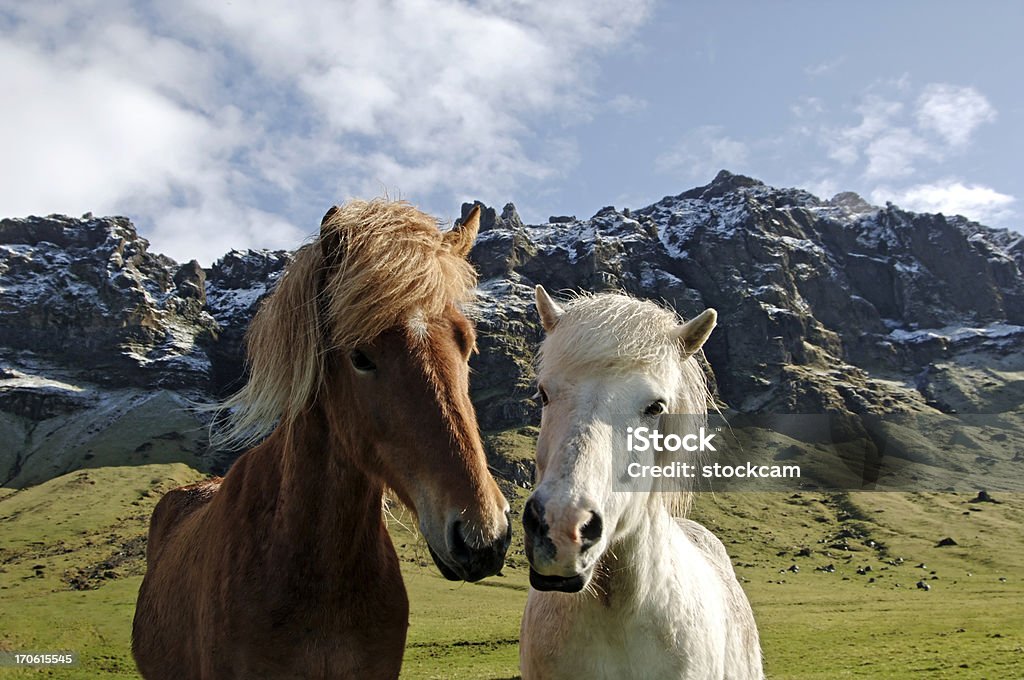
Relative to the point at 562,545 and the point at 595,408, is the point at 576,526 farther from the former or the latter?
the point at 595,408

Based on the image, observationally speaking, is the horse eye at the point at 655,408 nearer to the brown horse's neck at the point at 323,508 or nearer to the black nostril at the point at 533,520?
the black nostril at the point at 533,520

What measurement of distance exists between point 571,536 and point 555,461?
1.60 feet

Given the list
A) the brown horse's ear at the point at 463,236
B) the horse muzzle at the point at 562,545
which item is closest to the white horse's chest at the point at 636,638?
the horse muzzle at the point at 562,545

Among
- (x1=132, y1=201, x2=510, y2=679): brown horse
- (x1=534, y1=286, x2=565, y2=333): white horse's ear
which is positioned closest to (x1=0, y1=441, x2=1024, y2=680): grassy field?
(x1=132, y1=201, x2=510, y2=679): brown horse

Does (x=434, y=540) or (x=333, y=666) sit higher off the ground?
(x=434, y=540)

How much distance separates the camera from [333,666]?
3.81 metres

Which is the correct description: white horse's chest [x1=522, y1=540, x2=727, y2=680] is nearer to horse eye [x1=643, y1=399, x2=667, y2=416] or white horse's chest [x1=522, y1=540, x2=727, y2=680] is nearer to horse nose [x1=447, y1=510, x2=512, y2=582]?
horse eye [x1=643, y1=399, x2=667, y2=416]

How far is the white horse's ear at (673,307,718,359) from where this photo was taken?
4662mm

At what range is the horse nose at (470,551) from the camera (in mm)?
3145

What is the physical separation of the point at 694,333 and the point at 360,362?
2.44m

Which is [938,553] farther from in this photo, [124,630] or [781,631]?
[124,630]

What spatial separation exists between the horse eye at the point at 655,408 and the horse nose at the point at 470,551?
5.29 ft

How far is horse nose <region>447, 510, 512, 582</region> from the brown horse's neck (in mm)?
922

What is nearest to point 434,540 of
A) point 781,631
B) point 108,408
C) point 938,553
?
point 781,631
